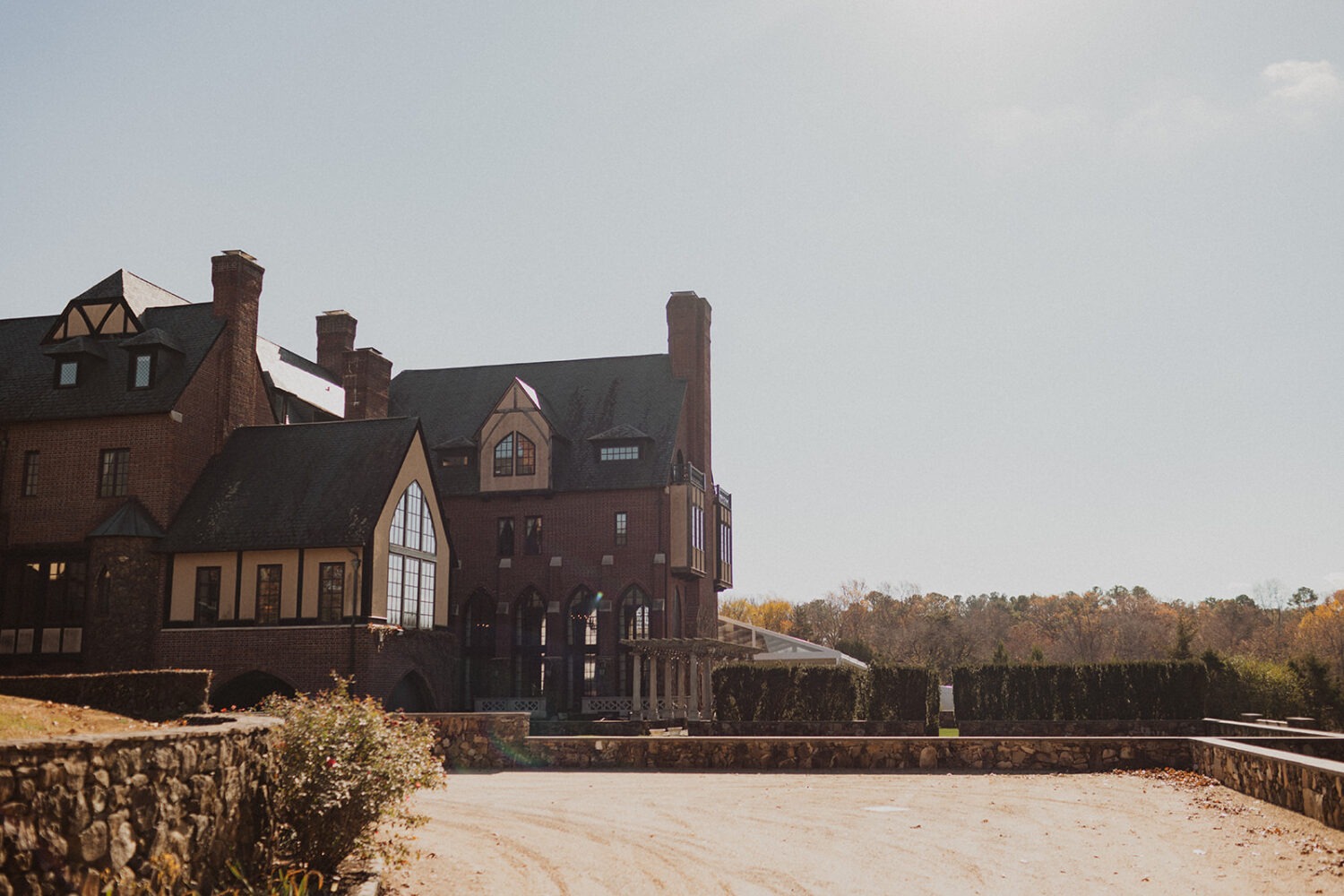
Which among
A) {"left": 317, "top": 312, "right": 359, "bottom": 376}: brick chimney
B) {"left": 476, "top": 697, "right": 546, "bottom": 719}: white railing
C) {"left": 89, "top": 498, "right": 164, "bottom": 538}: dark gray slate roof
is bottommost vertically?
{"left": 476, "top": 697, "right": 546, "bottom": 719}: white railing

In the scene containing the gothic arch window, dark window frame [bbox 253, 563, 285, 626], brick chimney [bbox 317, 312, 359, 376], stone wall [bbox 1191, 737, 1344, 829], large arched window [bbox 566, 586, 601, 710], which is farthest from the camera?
brick chimney [bbox 317, 312, 359, 376]

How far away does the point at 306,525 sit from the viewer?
1314 inches

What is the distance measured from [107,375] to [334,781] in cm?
2934

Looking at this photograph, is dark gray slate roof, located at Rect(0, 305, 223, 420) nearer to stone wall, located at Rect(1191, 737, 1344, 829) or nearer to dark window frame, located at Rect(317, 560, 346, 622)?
dark window frame, located at Rect(317, 560, 346, 622)

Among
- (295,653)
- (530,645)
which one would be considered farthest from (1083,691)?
(295,653)

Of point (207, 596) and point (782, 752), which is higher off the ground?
point (207, 596)

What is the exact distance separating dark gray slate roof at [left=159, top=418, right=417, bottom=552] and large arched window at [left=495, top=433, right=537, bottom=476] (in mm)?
8305

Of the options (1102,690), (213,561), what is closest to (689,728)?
(1102,690)

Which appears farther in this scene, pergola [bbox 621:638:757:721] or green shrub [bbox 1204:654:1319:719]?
green shrub [bbox 1204:654:1319:719]

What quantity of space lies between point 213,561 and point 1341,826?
29142mm

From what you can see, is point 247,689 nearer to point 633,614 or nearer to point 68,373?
point 68,373

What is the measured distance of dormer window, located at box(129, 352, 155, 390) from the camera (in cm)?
3494

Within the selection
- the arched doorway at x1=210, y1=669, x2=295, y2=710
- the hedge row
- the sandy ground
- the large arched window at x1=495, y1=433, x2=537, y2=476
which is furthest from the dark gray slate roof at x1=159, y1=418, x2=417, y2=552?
the sandy ground

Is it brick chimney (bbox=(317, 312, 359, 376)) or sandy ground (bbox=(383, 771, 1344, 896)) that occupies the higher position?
brick chimney (bbox=(317, 312, 359, 376))
